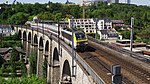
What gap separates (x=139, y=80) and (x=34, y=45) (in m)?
49.8

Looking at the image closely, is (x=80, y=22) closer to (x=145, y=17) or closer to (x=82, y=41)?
(x=145, y=17)

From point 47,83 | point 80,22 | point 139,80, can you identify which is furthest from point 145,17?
point 139,80

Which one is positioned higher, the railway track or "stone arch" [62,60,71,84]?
the railway track

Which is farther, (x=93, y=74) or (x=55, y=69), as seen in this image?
(x=55, y=69)

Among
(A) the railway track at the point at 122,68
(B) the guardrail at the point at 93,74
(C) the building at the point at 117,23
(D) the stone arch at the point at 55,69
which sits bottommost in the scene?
(D) the stone arch at the point at 55,69

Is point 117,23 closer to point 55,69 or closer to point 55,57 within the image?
point 55,57

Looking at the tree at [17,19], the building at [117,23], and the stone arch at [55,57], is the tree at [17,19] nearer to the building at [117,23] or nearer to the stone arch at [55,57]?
the building at [117,23]

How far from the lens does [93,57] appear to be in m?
28.1

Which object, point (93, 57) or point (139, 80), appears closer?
point (139, 80)

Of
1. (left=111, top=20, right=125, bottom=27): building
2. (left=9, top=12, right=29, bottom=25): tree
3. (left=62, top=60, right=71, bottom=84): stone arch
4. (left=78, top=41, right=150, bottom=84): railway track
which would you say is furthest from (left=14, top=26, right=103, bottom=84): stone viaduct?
(left=111, top=20, right=125, bottom=27): building

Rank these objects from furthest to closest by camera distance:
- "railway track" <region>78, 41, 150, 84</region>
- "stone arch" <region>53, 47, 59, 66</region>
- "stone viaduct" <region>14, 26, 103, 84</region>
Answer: "stone arch" <region>53, 47, 59, 66</region> → "stone viaduct" <region>14, 26, 103, 84</region> → "railway track" <region>78, 41, 150, 84</region>

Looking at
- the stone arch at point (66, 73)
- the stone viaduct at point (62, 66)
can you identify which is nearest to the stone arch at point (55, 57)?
the stone viaduct at point (62, 66)

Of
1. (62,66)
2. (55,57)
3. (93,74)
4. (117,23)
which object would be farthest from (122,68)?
(117,23)

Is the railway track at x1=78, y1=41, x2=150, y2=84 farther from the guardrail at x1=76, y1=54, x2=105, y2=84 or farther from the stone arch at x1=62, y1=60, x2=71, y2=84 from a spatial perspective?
the stone arch at x1=62, y1=60, x2=71, y2=84
